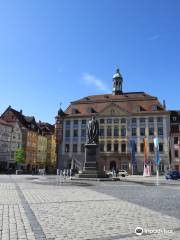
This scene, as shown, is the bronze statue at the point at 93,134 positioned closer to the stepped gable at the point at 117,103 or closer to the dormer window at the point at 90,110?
the stepped gable at the point at 117,103

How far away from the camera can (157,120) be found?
8031 centimetres

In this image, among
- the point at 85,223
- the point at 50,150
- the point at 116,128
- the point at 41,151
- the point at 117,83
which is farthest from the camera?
the point at 50,150

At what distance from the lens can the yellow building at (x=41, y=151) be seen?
110250mm

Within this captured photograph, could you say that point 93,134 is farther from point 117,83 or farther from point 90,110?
point 117,83

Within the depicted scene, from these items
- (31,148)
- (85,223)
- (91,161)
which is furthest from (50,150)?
(85,223)

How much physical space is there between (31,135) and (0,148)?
1788cm

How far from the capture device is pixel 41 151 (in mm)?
113188

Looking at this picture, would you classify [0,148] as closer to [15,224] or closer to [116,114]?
[116,114]

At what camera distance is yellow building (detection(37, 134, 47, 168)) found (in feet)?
362

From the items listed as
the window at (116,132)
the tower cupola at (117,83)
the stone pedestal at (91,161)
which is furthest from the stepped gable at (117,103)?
the stone pedestal at (91,161)

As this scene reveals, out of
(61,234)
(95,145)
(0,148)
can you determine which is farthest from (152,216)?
(0,148)

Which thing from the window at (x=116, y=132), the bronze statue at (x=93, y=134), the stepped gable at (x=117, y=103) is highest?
the stepped gable at (x=117, y=103)

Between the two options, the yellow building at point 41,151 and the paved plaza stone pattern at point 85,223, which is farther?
the yellow building at point 41,151

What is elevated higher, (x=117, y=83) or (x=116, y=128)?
(x=117, y=83)
